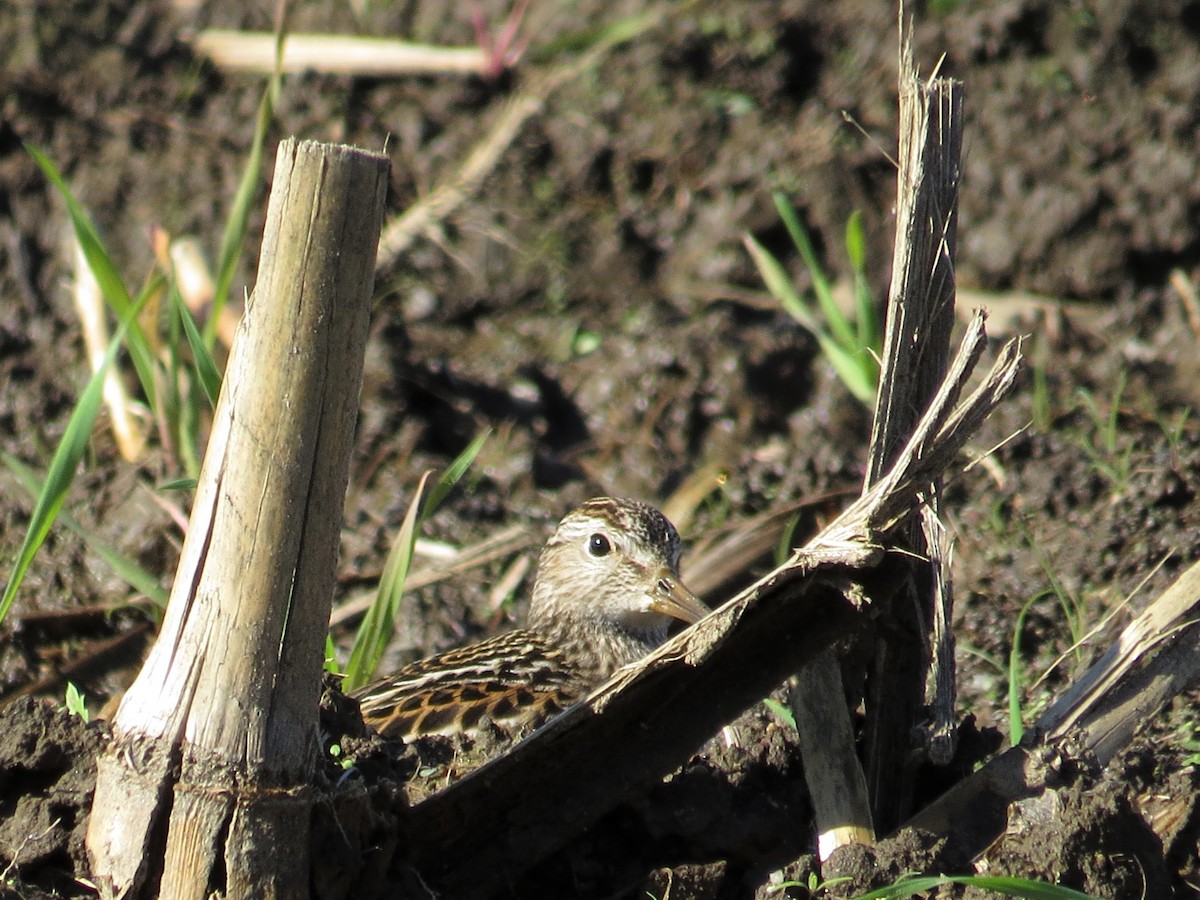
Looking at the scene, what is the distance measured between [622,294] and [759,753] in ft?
12.0

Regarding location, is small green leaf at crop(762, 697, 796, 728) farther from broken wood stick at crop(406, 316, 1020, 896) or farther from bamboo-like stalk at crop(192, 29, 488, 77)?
bamboo-like stalk at crop(192, 29, 488, 77)

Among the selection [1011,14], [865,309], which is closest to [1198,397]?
[865,309]

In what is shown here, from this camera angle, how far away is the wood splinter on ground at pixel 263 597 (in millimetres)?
2863

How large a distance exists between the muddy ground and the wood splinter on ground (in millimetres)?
2256

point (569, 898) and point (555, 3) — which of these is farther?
point (555, 3)

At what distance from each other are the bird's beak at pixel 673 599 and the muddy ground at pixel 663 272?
0.41 meters

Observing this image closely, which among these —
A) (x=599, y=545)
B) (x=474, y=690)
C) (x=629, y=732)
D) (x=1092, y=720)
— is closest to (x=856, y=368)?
(x=599, y=545)

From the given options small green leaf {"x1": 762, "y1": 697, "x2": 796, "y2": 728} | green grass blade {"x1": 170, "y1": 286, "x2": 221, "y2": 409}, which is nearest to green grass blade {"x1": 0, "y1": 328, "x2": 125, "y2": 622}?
green grass blade {"x1": 170, "y1": 286, "x2": 221, "y2": 409}

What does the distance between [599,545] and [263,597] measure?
259 cm

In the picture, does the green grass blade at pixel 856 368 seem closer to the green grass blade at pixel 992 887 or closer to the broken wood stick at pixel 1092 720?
the broken wood stick at pixel 1092 720

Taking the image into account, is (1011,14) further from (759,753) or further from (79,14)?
(759,753)

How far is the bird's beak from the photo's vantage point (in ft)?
17.0

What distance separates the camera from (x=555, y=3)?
776 cm

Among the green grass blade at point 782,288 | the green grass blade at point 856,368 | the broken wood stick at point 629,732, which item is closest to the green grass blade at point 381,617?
the broken wood stick at point 629,732
